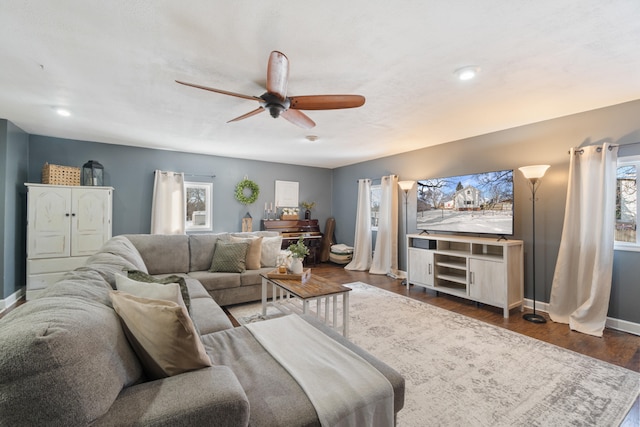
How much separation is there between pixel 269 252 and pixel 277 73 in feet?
8.60

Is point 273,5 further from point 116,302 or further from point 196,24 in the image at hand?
point 116,302

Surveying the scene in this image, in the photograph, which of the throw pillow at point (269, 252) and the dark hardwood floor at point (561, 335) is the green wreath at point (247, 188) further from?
the dark hardwood floor at point (561, 335)

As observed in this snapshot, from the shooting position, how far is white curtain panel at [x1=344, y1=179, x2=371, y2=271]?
19.2ft

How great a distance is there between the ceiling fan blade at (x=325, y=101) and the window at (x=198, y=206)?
153 inches

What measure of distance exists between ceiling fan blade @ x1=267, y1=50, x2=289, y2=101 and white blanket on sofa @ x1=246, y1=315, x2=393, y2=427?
1685 mm

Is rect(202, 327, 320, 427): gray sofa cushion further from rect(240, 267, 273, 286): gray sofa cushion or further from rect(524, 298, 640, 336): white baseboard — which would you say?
rect(524, 298, 640, 336): white baseboard

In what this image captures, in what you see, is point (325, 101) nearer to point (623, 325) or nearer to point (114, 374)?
point (114, 374)

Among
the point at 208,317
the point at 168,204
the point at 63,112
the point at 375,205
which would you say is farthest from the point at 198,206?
the point at 208,317

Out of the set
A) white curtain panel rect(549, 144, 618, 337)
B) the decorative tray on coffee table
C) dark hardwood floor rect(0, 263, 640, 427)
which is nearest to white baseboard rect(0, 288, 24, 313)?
dark hardwood floor rect(0, 263, 640, 427)

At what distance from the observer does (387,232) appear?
5398mm

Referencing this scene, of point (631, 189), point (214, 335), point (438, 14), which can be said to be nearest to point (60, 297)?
point (214, 335)

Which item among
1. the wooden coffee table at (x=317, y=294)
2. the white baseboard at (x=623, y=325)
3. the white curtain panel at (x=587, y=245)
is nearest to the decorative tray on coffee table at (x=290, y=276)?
the wooden coffee table at (x=317, y=294)

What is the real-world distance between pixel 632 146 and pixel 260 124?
4.03 metres

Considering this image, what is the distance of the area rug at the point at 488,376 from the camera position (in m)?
1.68
